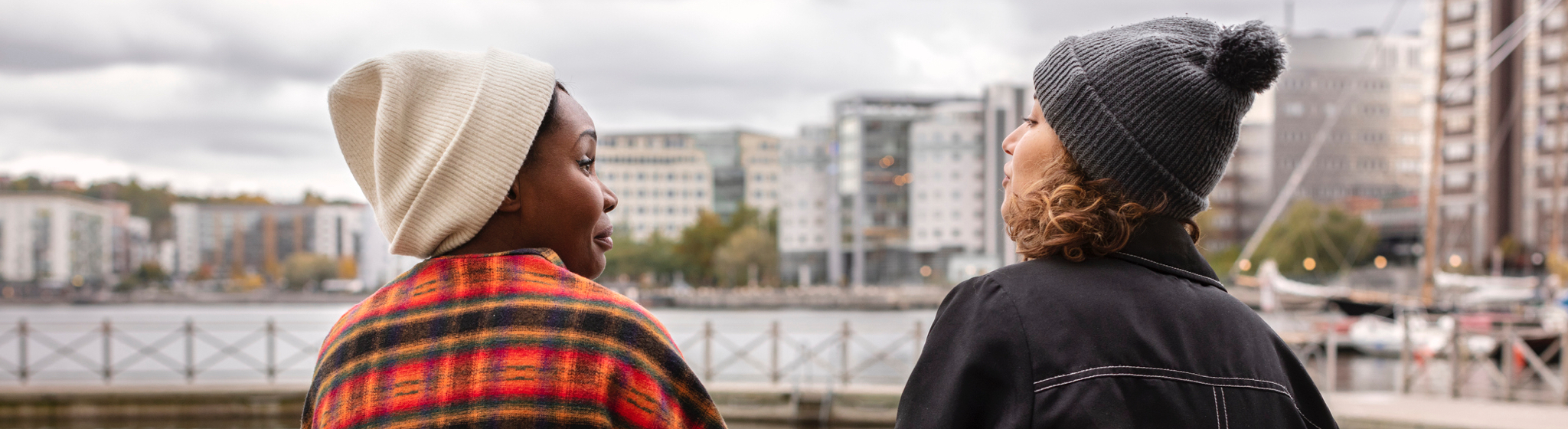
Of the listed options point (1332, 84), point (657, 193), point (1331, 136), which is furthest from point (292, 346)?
point (1332, 84)

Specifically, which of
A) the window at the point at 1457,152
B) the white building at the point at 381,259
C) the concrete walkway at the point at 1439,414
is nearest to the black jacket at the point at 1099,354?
the white building at the point at 381,259

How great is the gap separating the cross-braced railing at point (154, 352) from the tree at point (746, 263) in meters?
29.4

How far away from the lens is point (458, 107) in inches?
38.8

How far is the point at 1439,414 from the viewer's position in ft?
21.9

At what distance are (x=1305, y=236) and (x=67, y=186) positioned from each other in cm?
7378

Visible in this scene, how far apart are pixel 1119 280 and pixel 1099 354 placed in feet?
0.28

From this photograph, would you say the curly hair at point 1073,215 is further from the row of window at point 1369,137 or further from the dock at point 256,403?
the row of window at point 1369,137

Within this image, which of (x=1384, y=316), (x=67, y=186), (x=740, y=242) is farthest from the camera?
(x=740, y=242)

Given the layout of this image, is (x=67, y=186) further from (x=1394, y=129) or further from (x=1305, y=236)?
(x=1394, y=129)

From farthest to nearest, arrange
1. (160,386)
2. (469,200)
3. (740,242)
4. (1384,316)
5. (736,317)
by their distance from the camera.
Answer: (740,242)
(736,317)
(1384,316)
(160,386)
(469,200)

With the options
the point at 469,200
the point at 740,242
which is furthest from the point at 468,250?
the point at 740,242

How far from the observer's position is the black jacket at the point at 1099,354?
890mm

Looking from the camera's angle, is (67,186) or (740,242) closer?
(67,186)

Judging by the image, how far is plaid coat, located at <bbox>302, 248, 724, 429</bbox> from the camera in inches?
37.5
